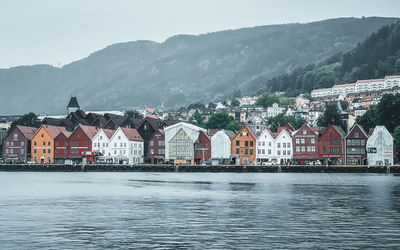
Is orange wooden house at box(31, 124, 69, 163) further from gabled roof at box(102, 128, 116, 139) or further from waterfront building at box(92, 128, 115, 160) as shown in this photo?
gabled roof at box(102, 128, 116, 139)

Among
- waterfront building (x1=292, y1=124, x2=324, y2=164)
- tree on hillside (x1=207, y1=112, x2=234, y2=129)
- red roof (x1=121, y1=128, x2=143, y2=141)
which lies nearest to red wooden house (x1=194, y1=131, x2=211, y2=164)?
red roof (x1=121, y1=128, x2=143, y2=141)

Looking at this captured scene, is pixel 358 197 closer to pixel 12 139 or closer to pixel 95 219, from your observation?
pixel 95 219

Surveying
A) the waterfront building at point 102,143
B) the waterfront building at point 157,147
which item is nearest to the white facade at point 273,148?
the waterfront building at point 157,147

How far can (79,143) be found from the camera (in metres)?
150

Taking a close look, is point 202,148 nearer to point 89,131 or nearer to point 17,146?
point 89,131

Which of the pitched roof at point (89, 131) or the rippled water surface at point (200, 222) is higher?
the pitched roof at point (89, 131)

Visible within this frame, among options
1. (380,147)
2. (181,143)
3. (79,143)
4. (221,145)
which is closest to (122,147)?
(79,143)

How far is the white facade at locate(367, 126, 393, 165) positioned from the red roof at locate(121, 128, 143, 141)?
56.5 m

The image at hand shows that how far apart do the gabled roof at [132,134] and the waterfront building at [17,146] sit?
26802 millimetres

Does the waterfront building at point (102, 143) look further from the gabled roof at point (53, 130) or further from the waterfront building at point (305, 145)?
the waterfront building at point (305, 145)

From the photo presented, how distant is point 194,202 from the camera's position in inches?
1890

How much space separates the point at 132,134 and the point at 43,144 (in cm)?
2271

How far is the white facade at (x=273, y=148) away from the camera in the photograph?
465ft

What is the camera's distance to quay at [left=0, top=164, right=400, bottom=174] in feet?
383
